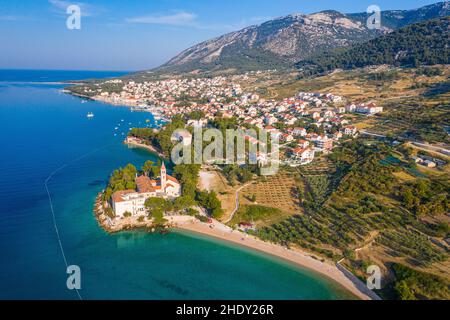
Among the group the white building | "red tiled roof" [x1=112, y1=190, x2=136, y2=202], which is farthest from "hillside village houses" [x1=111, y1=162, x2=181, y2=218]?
the white building

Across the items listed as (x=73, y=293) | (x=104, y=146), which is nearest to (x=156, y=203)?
(x=73, y=293)

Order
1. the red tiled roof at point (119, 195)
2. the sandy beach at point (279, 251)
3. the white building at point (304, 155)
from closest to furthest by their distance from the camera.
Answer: the sandy beach at point (279, 251) → the red tiled roof at point (119, 195) → the white building at point (304, 155)

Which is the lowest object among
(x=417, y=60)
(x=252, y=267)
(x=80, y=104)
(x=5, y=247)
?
(x=252, y=267)

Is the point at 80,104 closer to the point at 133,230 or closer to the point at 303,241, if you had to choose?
the point at 133,230

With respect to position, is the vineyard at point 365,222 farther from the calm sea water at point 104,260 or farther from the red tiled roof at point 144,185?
the red tiled roof at point 144,185

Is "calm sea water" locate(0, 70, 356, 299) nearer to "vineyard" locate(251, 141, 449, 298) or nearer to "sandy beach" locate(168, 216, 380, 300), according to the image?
"sandy beach" locate(168, 216, 380, 300)

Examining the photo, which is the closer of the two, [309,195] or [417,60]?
[309,195]

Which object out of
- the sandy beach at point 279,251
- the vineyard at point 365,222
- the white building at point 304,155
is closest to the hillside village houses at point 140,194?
the sandy beach at point 279,251

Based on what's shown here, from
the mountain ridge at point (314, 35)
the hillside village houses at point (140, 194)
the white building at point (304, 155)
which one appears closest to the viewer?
the hillside village houses at point (140, 194)
